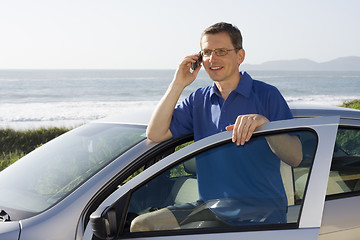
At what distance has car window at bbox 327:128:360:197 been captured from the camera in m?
2.40

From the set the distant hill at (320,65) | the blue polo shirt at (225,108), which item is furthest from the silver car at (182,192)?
the distant hill at (320,65)

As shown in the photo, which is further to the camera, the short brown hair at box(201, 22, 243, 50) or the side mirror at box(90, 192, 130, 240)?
the short brown hair at box(201, 22, 243, 50)

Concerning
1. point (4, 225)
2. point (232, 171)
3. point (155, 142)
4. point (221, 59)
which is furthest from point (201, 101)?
point (4, 225)

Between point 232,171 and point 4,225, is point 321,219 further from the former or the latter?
point 4,225

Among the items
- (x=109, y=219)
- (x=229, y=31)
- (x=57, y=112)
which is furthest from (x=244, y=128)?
(x=57, y=112)

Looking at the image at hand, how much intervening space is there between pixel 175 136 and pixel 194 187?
317mm

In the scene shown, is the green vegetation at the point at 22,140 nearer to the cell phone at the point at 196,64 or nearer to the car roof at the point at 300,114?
the car roof at the point at 300,114

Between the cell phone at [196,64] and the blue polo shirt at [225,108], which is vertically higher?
the cell phone at [196,64]

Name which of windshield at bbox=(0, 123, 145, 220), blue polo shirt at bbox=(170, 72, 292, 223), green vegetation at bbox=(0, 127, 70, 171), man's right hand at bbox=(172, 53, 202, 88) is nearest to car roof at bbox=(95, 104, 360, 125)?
windshield at bbox=(0, 123, 145, 220)

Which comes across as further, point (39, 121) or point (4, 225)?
point (39, 121)

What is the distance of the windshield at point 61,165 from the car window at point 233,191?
0.45 meters

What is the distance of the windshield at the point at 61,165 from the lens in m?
2.41

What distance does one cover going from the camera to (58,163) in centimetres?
272

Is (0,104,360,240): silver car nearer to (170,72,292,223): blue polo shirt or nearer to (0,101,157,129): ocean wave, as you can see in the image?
(170,72,292,223): blue polo shirt
